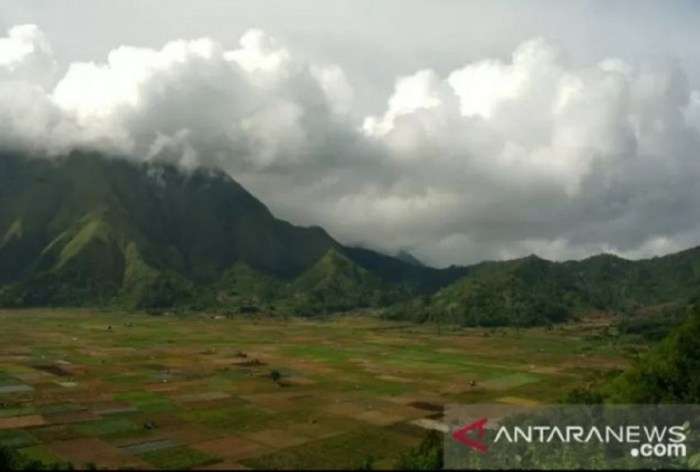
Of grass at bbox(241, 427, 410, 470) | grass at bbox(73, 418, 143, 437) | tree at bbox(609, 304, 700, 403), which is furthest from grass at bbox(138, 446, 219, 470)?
tree at bbox(609, 304, 700, 403)

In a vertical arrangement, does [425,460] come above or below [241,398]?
above

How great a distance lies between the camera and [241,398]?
11288 cm

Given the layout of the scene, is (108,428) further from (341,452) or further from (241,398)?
(341,452)

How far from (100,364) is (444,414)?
317 feet

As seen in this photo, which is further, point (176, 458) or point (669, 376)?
point (669, 376)

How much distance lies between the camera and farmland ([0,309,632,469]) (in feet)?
249

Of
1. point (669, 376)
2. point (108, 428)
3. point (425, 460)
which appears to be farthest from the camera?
point (108, 428)

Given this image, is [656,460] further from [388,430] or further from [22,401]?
[22,401]

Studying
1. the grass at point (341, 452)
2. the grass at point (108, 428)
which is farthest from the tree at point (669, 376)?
the grass at point (108, 428)

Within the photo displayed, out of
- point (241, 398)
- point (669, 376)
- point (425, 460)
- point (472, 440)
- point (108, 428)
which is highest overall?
point (669, 376)

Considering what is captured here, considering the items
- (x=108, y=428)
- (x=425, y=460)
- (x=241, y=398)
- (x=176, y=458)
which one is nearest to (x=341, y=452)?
(x=176, y=458)

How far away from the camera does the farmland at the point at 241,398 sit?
7594 centimetres

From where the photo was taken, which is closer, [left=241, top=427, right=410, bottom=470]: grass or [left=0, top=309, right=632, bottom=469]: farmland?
[left=241, top=427, right=410, bottom=470]: grass

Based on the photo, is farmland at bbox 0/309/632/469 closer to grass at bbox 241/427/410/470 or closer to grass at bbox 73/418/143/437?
grass at bbox 73/418/143/437
